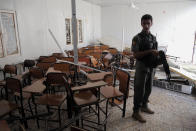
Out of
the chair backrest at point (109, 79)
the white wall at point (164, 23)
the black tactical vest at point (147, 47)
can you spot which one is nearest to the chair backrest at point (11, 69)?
the chair backrest at point (109, 79)

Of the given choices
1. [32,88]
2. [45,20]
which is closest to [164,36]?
[45,20]

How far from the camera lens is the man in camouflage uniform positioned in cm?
233

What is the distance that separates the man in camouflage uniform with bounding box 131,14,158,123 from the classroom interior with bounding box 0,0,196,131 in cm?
20

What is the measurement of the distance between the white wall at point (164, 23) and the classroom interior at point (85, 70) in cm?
4

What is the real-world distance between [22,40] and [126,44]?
6.01 m

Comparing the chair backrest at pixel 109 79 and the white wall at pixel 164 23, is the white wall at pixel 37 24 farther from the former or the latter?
the white wall at pixel 164 23

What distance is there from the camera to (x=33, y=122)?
2.57 metres

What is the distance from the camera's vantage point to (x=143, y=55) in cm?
231

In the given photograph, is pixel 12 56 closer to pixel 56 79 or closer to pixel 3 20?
pixel 3 20

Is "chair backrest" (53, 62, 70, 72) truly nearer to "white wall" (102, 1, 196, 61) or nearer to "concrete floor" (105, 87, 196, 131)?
"concrete floor" (105, 87, 196, 131)

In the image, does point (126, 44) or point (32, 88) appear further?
point (126, 44)

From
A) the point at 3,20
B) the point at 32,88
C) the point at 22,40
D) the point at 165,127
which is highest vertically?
the point at 3,20

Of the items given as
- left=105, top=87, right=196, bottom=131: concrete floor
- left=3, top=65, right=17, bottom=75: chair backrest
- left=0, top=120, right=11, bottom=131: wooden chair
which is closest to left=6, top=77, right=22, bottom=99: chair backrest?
left=0, top=120, right=11, bottom=131: wooden chair

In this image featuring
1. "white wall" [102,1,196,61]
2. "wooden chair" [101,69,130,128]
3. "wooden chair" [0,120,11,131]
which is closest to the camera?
"wooden chair" [0,120,11,131]
